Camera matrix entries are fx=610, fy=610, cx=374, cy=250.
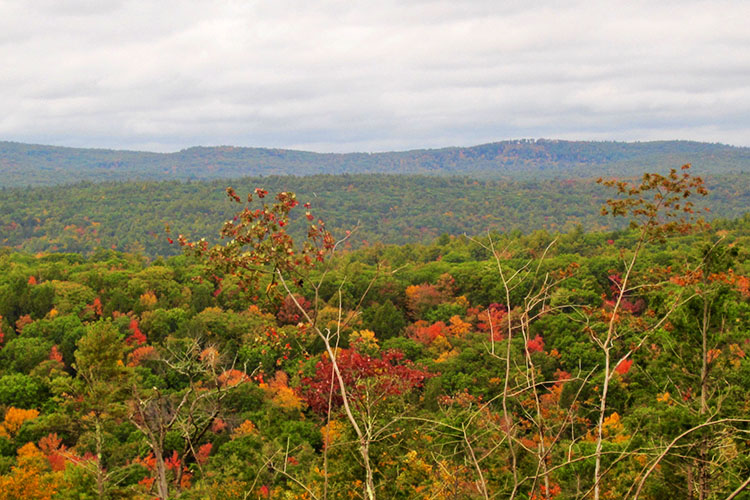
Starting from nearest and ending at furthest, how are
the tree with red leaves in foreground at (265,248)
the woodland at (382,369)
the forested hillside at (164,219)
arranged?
the tree with red leaves in foreground at (265,248)
the woodland at (382,369)
the forested hillside at (164,219)

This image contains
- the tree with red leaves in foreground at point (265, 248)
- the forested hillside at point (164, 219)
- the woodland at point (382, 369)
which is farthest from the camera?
the forested hillside at point (164, 219)

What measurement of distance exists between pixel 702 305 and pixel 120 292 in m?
42.7

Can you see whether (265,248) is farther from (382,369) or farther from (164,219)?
(164,219)

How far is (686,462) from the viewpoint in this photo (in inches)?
515

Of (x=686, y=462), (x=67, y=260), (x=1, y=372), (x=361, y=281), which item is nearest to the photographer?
(x=686, y=462)

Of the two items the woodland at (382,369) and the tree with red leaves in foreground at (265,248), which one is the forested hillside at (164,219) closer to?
the woodland at (382,369)

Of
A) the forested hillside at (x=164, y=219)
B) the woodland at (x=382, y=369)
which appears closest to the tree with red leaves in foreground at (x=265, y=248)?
the woodland at (x=382, y=369)

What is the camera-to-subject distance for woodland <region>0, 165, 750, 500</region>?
19.3ft

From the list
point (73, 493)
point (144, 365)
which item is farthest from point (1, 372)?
point (73, 493)

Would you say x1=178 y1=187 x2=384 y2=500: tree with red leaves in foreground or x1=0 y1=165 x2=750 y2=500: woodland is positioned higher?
x1=178 y1=187 x2=384 y2=500: tree with red leaves in foreground

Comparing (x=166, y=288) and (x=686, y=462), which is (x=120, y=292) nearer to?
(x=166, y=288)

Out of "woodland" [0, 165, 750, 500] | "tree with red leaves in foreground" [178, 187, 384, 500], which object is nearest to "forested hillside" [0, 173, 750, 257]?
"woodland" [0, 165, 750, 500]

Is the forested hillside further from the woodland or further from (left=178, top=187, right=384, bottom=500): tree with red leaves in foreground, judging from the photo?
(left=178, top=187, right=384, bottom=500): tree with red leaves in foreground

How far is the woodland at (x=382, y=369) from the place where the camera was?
5.87 m
